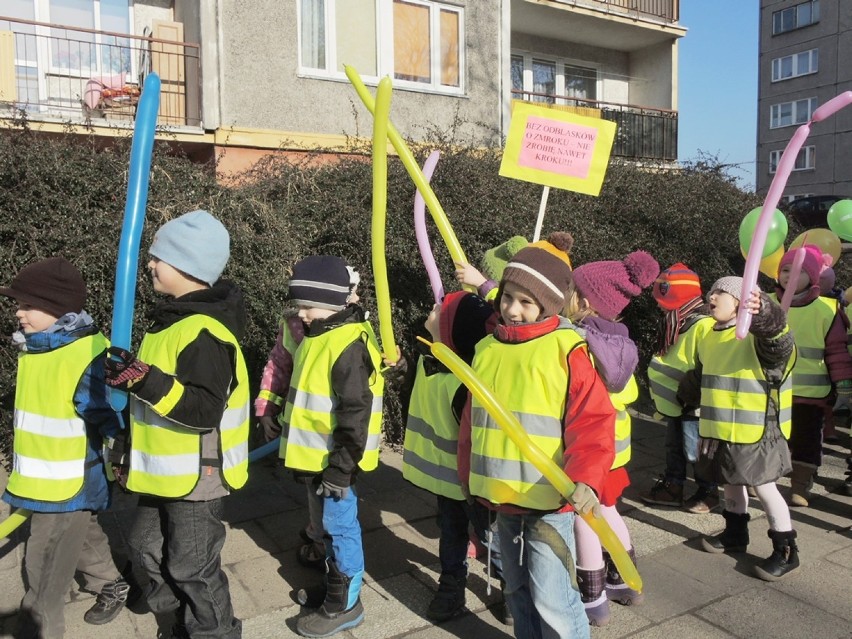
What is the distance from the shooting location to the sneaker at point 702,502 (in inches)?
182

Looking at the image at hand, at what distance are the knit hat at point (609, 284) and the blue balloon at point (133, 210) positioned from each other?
1.87m

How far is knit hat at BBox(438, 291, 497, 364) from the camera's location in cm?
305

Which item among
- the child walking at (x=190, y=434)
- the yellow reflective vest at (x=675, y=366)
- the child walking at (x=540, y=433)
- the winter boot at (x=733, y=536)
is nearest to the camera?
the child walking at (x=540, y=433)

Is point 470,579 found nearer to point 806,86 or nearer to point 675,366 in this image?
point 675,366

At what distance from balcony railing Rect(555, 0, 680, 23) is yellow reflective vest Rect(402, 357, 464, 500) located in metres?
13.8

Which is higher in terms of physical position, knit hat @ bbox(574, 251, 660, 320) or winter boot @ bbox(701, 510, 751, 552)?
knit hat @ bbox(574, 251, 660, 320)

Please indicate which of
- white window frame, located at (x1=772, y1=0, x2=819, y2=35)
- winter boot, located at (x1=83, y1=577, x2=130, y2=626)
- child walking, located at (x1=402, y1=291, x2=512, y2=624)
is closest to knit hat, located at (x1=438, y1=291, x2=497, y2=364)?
child walking, located at (x1=402, y1=291, x2=512, y2=624)

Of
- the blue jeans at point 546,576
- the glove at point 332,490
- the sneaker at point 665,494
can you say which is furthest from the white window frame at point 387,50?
the blue jeans at point 546,576

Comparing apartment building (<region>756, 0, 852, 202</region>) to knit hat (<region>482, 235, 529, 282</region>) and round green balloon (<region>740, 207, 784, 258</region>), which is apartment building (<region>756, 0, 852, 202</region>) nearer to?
round green balloon (<region>740, 207, 784, 258</region>)

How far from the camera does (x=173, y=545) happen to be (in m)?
2.64

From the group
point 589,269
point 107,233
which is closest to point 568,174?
point 589,269

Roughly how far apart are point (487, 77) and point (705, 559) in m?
11.0

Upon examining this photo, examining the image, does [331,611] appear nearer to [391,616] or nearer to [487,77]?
[391,616]

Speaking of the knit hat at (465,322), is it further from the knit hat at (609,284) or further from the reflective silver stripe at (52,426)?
the reflective silver stripe at (52,426)
